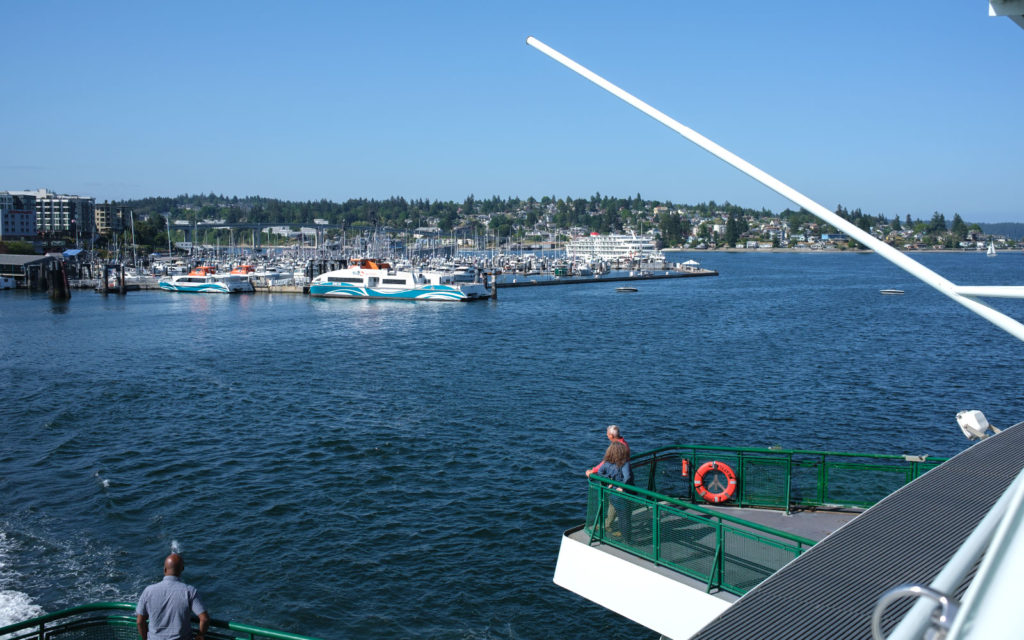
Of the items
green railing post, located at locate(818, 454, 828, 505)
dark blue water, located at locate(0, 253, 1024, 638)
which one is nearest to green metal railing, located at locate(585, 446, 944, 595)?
green railing post, located at locate(818, 454, 828, 505)

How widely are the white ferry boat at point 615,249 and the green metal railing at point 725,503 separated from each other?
484ft

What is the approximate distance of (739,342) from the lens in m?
48.3

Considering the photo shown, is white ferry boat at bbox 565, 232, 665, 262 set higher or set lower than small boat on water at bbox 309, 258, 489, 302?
higher

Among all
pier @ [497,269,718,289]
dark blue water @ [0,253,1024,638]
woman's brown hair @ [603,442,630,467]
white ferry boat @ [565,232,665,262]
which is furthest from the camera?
white ferry boat @ [565,232,665,262]

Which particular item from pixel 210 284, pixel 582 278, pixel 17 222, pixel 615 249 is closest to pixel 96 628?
pixel 210 284

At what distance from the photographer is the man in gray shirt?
6.60 metres

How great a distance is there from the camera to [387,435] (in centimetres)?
2439

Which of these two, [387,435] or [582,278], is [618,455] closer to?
[387,435]

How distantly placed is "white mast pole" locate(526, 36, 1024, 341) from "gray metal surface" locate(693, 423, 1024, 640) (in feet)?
6.57

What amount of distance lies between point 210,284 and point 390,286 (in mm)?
22523

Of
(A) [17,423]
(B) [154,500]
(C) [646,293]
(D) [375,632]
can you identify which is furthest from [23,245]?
(D) [375,632]

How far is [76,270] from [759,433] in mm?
107957

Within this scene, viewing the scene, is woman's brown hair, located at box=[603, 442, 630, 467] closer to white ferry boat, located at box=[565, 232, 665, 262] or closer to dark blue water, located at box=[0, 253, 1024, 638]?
dark blue water, located at box=[0, 253, 1024, 638]

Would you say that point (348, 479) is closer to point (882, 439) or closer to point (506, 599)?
point (506, 599)
